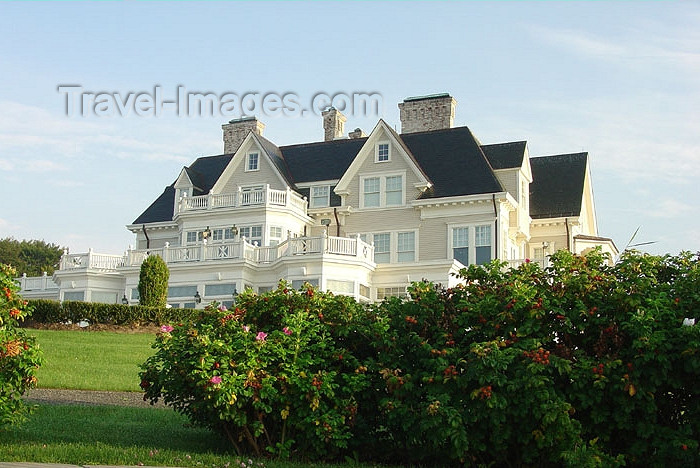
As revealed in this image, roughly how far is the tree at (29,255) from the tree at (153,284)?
4888 cm

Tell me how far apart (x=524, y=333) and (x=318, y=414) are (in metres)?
3.03

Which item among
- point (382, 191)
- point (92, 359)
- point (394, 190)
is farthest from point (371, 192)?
point (92, 359)

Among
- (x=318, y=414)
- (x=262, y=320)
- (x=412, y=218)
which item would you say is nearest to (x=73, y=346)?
(x=262, y=320)

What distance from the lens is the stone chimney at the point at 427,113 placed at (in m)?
45.1

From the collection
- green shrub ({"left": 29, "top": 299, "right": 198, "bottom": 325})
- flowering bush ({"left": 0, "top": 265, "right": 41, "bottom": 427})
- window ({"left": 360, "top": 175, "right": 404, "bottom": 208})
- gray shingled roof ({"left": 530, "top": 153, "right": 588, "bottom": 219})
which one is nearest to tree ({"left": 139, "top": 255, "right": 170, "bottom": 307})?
green shrub ({"left": 29, "top": 299, "right": 198, "bottom": 325})

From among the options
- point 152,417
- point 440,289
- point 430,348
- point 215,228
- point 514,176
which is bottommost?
point 152,417

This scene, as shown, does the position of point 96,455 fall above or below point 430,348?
below

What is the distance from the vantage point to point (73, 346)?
24.0 metres

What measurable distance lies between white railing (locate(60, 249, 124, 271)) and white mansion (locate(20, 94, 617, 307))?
0.07m

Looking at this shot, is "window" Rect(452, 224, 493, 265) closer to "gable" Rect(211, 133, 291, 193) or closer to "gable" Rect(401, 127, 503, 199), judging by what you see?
"gable" Rect(401, 127, 503, 199)

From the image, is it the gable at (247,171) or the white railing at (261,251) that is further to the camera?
the gable at (247,171)

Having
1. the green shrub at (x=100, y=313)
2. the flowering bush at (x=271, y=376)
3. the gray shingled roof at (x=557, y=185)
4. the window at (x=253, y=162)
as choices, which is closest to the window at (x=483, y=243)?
the gray shingled roof at (x=557, y=185)

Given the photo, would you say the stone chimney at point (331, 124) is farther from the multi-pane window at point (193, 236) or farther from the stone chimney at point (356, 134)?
the multi-pane window at point (193, 236)

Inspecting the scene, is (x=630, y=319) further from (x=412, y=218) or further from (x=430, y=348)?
(x=412, y=218)
